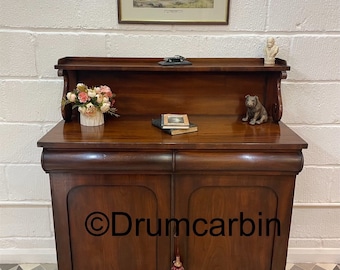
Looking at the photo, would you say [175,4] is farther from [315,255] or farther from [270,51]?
[315,255]

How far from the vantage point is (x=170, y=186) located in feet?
4.36

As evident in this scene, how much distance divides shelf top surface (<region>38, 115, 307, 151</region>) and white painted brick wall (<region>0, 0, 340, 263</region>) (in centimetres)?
33

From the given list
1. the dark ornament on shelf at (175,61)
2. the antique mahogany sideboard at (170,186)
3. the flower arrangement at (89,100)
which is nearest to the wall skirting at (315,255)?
the antique mahogany sideboard at (170,186)

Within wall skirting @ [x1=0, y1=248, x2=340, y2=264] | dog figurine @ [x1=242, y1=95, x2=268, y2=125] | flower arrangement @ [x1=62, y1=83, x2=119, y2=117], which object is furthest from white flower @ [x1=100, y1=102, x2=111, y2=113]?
wall skirting @ [x1=0, y1=248, x2=340, y2=264]

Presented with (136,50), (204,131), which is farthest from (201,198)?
(136,50)

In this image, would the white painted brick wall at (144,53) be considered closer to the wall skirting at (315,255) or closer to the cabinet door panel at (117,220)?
the wall skirting at (315,255)

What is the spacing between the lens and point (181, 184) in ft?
4.35

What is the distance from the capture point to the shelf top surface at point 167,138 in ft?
4.12

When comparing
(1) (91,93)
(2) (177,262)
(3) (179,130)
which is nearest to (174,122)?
(3) (179,130)

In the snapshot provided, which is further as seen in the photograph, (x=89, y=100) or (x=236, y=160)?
(x=89, y=100)

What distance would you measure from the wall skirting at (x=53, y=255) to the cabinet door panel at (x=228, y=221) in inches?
23.9

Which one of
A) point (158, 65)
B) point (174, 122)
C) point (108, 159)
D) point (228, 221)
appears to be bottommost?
point (228, 221)

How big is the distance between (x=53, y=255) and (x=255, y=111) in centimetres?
141

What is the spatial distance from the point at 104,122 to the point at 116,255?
588mm
